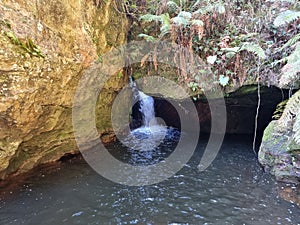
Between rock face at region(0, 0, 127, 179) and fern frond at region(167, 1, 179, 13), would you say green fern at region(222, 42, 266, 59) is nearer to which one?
fern frond at region(167, 1, 179, 13)

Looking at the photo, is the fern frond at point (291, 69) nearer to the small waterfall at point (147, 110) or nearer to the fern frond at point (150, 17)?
the fern frond at point (150, 17)

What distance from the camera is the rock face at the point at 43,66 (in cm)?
323

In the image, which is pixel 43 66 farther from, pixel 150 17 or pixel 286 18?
pixel 286 18

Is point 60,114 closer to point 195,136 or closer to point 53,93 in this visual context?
point 53,93

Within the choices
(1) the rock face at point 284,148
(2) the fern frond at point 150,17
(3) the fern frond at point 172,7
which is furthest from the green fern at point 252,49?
(3) the fern frond at point 172,7

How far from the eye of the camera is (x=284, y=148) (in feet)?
13.4

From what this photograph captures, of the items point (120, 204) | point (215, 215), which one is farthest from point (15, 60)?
point (215, 215)

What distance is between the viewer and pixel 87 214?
3.26m

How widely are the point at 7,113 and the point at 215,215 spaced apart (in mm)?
3621

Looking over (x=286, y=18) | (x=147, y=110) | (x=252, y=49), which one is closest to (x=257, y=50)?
(x=252, y=49)

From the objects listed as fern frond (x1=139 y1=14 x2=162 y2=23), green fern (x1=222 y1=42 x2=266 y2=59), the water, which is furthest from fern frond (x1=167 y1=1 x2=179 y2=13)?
the water

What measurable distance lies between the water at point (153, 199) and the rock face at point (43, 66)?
0.64m

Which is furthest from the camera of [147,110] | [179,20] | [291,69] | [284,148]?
[147,110]

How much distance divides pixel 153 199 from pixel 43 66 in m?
2.97
